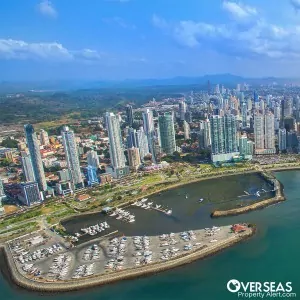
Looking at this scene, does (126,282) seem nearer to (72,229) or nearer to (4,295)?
(4,295)

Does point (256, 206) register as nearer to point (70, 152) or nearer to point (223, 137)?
point (223, 137)

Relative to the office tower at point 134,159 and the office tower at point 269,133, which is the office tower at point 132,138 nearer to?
the office tower at point 134,159

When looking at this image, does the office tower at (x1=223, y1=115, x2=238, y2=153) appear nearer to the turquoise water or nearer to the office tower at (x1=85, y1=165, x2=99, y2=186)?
the office tower at (x1=85, y1=165, x2=99, y2=186)

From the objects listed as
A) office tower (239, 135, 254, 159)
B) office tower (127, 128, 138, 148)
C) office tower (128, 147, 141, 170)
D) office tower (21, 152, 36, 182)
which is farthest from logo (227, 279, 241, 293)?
office tower (127, 128, 138, 148)

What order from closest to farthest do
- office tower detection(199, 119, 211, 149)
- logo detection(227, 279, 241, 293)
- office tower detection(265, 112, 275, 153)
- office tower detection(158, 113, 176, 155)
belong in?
logo detection(227, 279, 241, 293), office tower detection(265, 112, 275, 153), office tower detection(199, 119, 211, 149), office tower detection(158, 113, 176, 155)

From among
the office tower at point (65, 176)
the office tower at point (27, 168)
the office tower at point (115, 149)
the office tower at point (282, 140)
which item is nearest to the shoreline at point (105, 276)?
the office tower at point (27, 168)

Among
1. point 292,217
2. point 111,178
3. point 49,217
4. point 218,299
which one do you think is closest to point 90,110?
point 111,178

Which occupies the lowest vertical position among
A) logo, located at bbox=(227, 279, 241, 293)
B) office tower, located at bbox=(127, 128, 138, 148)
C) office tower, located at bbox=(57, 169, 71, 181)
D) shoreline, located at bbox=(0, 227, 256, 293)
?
logo, located at bbox=(227, 279, 241, 293)
